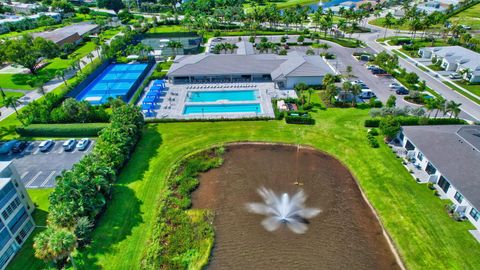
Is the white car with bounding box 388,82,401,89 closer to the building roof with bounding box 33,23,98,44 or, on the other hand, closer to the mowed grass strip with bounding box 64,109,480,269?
the mowed grass strip with bounding box 64,109,480,269

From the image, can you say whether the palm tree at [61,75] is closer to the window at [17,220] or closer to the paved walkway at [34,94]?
the paved walkway at [34,94]

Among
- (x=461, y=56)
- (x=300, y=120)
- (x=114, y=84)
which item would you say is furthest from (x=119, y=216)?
(x=461, y=56)

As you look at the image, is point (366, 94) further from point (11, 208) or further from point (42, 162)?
point (11, 208)

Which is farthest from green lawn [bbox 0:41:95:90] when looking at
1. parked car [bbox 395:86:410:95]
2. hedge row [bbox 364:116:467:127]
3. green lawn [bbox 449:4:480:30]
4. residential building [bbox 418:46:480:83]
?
green lawn [bbox 449:4:480:30]

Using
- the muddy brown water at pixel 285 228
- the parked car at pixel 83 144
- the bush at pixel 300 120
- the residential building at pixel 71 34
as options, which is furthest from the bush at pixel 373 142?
the residential building at pixel 71 34

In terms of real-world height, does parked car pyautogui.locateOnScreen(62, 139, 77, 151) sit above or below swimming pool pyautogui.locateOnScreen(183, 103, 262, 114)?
below

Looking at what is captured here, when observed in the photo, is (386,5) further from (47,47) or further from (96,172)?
(96,172)
